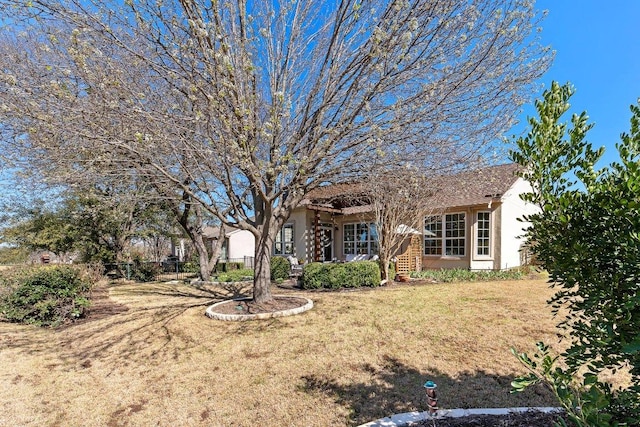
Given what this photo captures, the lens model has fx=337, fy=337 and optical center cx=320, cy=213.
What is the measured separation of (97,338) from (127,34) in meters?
5.35

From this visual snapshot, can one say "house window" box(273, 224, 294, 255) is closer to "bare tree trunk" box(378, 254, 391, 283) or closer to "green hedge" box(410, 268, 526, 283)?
"bare tree trunk" box(378, 254, 391, 283)

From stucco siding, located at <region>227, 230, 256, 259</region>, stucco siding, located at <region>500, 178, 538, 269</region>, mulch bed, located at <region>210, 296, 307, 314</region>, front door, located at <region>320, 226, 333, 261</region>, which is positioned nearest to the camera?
mulch bed, located at <region>210, 296, 307, 314</region>

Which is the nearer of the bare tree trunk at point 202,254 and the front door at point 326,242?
the bare tree trunk at point 202,254

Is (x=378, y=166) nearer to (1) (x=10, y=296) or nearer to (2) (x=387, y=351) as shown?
(2) (x=387, y=351)

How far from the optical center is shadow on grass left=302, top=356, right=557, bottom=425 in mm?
3445

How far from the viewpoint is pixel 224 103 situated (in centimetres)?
505

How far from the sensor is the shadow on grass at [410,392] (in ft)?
11.3

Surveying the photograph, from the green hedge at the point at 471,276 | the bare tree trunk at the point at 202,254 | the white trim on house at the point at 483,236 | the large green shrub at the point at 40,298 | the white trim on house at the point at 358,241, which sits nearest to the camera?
the large green shrub at the point at 40,298

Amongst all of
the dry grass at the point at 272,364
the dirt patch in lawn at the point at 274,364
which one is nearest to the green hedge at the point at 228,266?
the dirt patch in lawn at the point at 274,364

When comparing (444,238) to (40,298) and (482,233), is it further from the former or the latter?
(40,298)

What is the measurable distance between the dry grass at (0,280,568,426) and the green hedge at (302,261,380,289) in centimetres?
258

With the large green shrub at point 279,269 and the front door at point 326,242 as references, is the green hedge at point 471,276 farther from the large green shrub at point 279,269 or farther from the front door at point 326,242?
the front door at point 326,242

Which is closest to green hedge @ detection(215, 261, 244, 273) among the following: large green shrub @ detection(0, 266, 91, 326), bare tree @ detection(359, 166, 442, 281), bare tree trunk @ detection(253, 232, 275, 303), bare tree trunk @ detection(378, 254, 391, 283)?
bare tree trunk @ detection(378, 254, 391, 283)

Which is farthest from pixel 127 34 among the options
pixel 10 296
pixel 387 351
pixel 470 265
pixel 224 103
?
pixel 470 265
